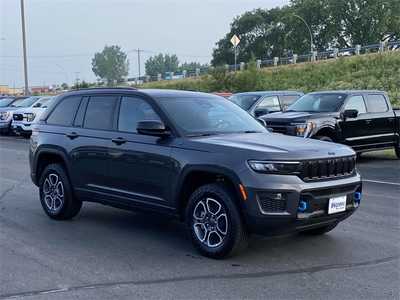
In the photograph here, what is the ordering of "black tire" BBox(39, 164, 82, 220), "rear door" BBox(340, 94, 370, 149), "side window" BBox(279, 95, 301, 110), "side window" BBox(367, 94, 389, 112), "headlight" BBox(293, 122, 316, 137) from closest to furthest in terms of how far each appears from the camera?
"black tire" BBox(39, 164, 82, 220) < "headlight" BBox(293, 122, 316, 137) < "rear door" BBox(340, 94, 370, 149) < "side window" BBox(367, 94, 389, 112) < "side window" BBox(279, 95, 301, 110)

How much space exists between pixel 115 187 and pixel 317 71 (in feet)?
123

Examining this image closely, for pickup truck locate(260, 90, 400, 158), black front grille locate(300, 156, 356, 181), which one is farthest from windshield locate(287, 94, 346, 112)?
black front grille locate(300, 156, 356, 181)

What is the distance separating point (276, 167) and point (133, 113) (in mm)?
2128

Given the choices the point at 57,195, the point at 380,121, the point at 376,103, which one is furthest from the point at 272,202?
the point at 376,103

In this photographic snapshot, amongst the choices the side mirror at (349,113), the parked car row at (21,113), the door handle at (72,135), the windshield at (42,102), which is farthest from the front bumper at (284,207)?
the windshield at (42,102)

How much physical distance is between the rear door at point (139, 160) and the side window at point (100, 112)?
17 centimetres

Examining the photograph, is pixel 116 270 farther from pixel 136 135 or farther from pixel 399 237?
pixel 399 237

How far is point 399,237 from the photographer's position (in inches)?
272

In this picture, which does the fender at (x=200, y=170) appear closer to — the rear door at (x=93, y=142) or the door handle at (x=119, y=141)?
the door handle at (x=119, y=141)

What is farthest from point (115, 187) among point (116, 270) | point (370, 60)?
point (370, 60)

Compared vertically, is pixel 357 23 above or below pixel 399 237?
above

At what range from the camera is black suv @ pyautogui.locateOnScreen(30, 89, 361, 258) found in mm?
5641

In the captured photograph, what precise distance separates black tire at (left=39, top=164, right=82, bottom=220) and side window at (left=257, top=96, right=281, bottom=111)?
1028 cm

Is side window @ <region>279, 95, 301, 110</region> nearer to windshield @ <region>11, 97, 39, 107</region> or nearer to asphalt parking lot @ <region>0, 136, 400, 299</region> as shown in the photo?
asphalt parking lot @ <region>0, 136, 400, 299</region>
